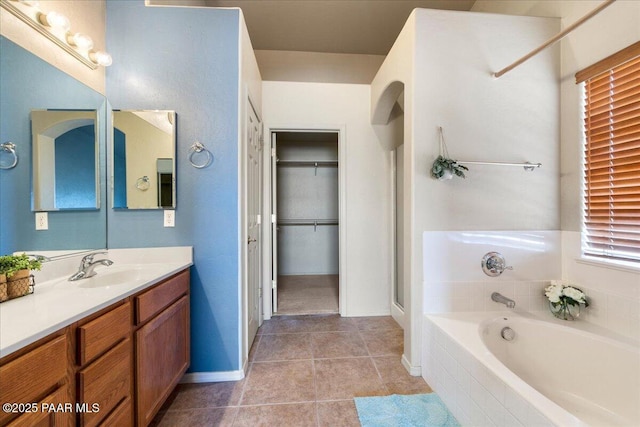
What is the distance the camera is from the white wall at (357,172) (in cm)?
274

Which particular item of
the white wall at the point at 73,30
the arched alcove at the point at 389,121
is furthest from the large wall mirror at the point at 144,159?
the arched alcove at the point at 389,121

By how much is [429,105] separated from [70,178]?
238cm

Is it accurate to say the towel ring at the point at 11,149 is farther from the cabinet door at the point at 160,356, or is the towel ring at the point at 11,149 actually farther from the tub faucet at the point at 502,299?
the tub faucet at the point at 502,299

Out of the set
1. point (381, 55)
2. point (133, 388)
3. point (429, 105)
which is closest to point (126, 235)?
point (133, 388)

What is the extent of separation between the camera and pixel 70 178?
1.49 meters

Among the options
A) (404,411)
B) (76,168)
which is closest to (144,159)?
(76,168)

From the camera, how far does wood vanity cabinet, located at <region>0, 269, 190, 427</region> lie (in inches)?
28.5

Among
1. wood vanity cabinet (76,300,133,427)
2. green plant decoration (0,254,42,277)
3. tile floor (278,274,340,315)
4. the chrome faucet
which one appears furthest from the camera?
tile floor (278,274,340,315)

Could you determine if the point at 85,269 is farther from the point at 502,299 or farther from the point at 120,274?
the point at 502,299

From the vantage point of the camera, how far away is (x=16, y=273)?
3.39 feet

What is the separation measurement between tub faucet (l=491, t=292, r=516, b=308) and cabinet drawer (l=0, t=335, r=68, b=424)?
231 cm

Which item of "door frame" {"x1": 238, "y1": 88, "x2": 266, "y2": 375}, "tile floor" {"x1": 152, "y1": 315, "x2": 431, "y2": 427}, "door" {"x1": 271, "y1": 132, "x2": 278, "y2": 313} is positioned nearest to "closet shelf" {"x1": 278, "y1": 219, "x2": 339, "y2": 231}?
"door" {"x1": 271, "y1": 132, "x2": 278, "y2": 313}

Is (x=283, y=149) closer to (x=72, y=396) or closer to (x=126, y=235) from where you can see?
(x=126, y=235)

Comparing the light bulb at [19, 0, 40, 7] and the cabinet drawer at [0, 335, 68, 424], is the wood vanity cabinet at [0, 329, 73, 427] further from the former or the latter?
the light bulb at [19, 0, 40, 7]
